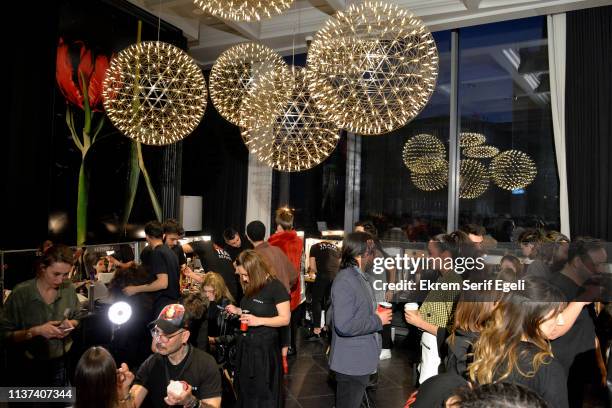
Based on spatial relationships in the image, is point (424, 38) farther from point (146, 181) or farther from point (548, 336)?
point (146, 181)

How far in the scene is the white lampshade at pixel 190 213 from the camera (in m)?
7.91

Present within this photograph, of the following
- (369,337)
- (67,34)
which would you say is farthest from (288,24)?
(369,337)

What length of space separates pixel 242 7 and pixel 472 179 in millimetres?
4826

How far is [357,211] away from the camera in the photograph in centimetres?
782

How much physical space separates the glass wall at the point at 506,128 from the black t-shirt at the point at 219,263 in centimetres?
360

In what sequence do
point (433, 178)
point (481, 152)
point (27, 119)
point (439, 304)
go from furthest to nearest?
point (433, 178)
point (481, 152)
point (27, 119)
point (439, 304)

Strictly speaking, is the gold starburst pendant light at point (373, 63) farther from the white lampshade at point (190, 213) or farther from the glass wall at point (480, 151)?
the white lampshade at point (190, 213)

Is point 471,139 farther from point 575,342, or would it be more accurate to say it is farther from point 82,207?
point 82,207

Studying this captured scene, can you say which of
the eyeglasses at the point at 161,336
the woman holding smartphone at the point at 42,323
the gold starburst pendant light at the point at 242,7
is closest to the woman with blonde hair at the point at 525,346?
the eyeglasses at the point at 161,336

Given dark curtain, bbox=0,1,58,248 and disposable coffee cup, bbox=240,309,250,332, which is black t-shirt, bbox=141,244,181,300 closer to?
disposable coffee cup, bbox=240,309,250,332

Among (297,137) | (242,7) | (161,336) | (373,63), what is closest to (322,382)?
(297,137)

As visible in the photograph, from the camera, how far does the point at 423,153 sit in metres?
7.19

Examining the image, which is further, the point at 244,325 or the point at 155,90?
the point at 155,90

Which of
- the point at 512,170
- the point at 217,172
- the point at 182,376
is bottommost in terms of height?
the point at 182,376
